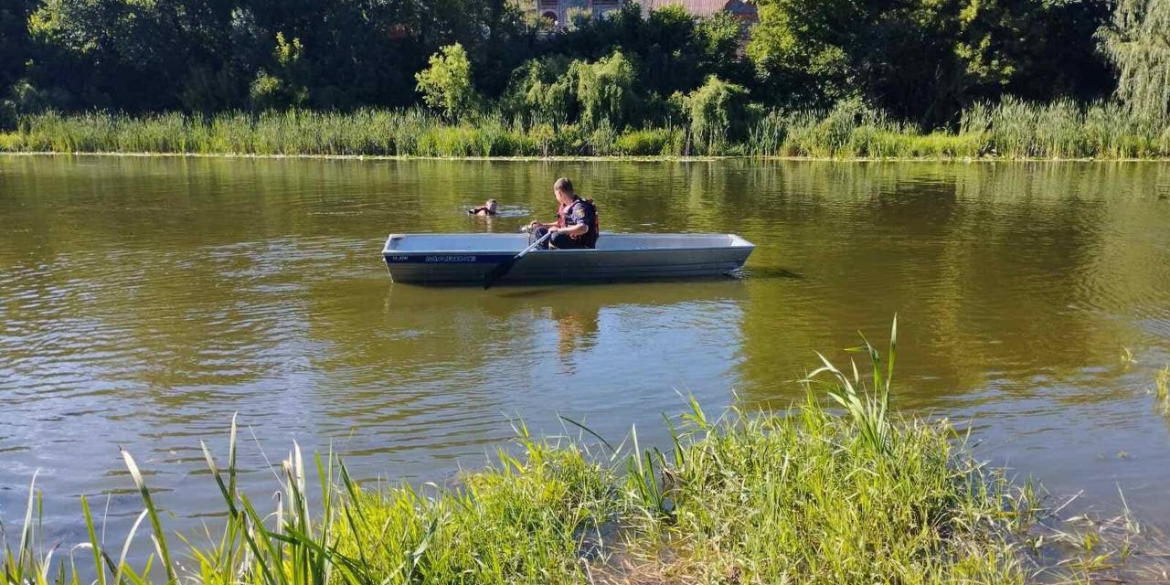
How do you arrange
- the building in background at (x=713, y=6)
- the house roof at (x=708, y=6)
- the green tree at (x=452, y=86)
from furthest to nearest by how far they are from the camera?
the house roof at (x=708, y=6), the building in background at (x=713, y=6), the green tree at (x=452, y=86)

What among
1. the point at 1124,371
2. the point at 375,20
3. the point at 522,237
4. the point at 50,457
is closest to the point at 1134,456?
the point at 1124,371

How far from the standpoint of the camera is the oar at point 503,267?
10.3 m

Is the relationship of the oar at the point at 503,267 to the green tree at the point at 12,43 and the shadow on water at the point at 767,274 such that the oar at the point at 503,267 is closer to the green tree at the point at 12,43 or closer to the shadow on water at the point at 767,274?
the shadow on water at the point at 767,274

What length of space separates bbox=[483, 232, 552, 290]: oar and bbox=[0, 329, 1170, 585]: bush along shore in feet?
17.9

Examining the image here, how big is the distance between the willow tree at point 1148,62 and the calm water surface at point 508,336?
36.9 ft

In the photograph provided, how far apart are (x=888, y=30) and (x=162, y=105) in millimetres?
28133

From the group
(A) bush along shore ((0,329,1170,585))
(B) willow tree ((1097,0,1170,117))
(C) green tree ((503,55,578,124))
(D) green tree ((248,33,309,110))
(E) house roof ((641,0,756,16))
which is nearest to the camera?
(A) bush along shore ((0,329,1170,585))

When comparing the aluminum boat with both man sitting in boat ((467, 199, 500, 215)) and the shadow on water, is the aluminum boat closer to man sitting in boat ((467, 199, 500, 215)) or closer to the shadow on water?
the shadow on water

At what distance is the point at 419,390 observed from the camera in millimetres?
7031

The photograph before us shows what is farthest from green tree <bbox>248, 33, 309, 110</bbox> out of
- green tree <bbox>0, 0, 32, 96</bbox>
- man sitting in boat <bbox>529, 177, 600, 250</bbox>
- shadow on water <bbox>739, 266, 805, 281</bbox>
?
shadow on water <bbox>739, 266, 805, 281</bbox>

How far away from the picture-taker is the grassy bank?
27047 millimetres

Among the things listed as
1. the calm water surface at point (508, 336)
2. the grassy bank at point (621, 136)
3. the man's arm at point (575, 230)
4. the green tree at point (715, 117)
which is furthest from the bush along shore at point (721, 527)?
the green tree at point (715, 117)

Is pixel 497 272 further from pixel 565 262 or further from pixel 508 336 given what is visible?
pixel 508 336

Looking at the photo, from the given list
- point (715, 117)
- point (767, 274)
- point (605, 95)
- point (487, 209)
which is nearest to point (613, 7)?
point (605, 95)
